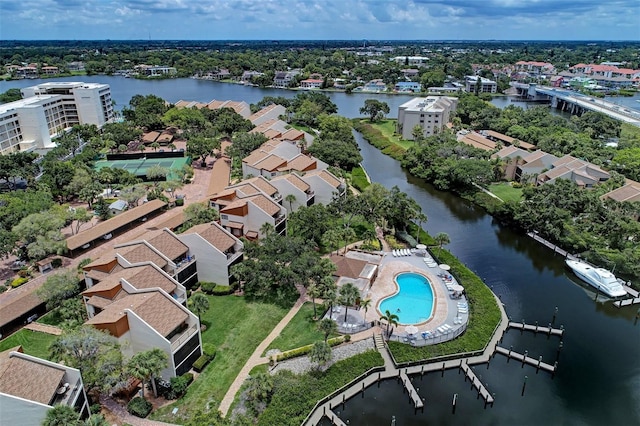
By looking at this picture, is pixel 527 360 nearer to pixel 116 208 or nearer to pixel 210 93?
pixel 116 208

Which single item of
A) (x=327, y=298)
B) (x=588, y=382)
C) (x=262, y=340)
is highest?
(x=327, y=298)

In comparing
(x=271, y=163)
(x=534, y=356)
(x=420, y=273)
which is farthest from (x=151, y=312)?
(x=271, y=163)

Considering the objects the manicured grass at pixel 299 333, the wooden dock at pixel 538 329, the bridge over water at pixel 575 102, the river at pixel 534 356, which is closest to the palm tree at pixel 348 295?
A: the manicured grass at pixel 299 333

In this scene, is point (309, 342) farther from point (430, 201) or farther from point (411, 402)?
point (430, 201)

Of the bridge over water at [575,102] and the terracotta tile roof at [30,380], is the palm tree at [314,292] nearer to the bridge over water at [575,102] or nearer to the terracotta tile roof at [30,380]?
the terracotta tile roof at [30,380]

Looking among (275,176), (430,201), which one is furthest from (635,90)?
(275,176)

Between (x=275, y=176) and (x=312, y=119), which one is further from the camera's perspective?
(x=312, y=119)

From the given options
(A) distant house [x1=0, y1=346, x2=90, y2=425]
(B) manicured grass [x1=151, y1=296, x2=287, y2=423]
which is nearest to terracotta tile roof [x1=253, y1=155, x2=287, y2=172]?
(B) manicured grass [x1=151, y1=296, x2=287, y2=423]
